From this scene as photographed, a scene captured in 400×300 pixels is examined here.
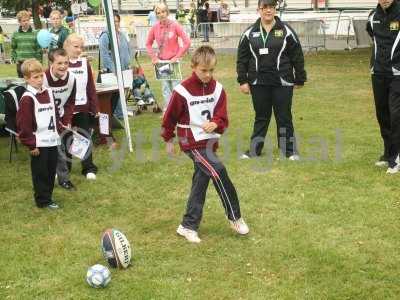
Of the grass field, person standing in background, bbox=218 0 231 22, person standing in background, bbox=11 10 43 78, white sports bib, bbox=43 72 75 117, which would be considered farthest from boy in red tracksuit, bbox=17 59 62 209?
person standing in background, bbox=218 0 231 22

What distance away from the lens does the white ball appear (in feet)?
15.4

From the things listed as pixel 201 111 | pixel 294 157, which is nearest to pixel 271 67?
pixel 294 157

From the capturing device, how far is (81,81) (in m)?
7.51

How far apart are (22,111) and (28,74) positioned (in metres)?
0.37

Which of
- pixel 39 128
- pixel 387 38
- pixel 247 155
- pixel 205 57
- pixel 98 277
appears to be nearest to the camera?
pixel 98 277

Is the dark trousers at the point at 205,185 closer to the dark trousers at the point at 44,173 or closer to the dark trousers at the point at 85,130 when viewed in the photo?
the dark trousers at the point at 44,173

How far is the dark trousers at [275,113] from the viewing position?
790 centimetres

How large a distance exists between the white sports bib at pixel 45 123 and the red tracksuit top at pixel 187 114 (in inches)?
57.4

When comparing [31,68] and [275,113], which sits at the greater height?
[31,68]

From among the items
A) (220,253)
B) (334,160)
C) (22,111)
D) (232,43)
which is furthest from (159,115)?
(232,43)

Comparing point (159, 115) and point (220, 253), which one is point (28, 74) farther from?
point (159, 115)

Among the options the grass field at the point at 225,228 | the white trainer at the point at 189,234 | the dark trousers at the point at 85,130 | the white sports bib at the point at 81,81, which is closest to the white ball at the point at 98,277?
the grass field at the point at 225,228

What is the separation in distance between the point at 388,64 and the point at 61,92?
3.69 metres

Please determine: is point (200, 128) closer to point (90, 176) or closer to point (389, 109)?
point (90, 176)
